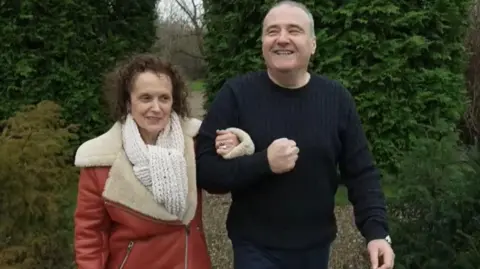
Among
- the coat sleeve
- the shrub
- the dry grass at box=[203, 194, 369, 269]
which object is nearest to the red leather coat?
the coat sleeve

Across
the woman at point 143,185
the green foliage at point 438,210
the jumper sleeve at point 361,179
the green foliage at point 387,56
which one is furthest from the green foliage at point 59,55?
the jumper sleeve at point 361,179

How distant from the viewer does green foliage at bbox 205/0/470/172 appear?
25.3ft

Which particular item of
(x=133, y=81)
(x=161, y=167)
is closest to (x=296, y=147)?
(x=161, y=167)

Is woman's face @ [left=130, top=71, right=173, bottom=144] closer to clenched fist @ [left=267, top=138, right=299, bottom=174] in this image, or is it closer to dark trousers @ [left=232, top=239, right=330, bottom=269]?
clenched fist @ [left=267, top=138, right=299, bottom=174]

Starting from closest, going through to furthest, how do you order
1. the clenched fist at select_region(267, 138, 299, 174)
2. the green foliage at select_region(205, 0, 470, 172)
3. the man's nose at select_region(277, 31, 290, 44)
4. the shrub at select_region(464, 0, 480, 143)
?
the clenched fist at select_region(267, 138, 299, 174), the man's nose at select_region(277, 31, 290, 44), the green foliage at select_region(205, 0, 470, 172), the shrub at select_region(464, 0, 480, 143)

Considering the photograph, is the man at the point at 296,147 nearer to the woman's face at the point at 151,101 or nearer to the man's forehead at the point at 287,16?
the man's forehead at the point at 287,16

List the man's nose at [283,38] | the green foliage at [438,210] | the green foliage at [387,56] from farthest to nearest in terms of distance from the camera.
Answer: the green foliage at [387,56]
the green foliage at [438,210]
the man's nose at [283,38]

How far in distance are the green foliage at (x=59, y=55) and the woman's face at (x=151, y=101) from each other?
6.15 meters

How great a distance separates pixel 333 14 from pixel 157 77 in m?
5.32

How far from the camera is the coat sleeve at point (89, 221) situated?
2721mm

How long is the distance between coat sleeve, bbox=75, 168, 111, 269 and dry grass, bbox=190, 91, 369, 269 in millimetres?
2737

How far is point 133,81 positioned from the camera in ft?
9.14

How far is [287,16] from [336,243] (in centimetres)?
411

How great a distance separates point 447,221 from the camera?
3926mm
